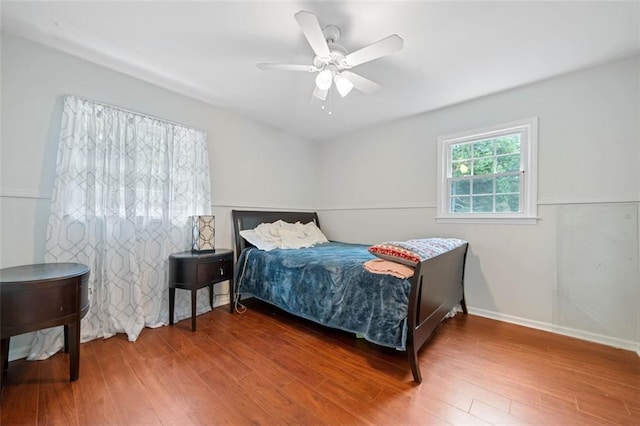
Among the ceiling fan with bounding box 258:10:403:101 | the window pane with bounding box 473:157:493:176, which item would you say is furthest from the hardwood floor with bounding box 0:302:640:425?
the ceiling fan with bounding box 258:10:403:101

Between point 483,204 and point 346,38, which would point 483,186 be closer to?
point 483,204

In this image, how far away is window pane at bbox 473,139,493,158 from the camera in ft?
9.35

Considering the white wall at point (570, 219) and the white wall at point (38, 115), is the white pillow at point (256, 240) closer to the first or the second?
the white wall at point (38, 115)

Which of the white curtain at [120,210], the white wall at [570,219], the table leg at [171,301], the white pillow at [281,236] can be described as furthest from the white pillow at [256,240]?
the white wall at [570,219]

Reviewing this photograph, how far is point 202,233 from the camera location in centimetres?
272

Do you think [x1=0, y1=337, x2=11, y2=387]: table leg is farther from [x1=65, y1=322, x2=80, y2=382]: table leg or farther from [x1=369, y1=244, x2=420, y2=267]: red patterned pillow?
[x1=369, y1=244, x2=420, y2=267]: red patterned pillow

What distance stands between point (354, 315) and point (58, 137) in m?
2.73

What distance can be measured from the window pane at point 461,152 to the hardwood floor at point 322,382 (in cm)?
190

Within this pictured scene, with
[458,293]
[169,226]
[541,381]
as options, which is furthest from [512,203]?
[169,226]

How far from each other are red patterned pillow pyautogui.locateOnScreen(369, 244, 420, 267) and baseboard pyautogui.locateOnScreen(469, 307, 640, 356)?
172 centimetres

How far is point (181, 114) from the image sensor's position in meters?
2.82

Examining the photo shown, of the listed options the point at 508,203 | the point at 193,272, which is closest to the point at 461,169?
the point at 508,203

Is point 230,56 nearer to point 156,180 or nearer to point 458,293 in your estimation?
point 156,180

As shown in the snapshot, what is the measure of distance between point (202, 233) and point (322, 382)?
6.07ft
